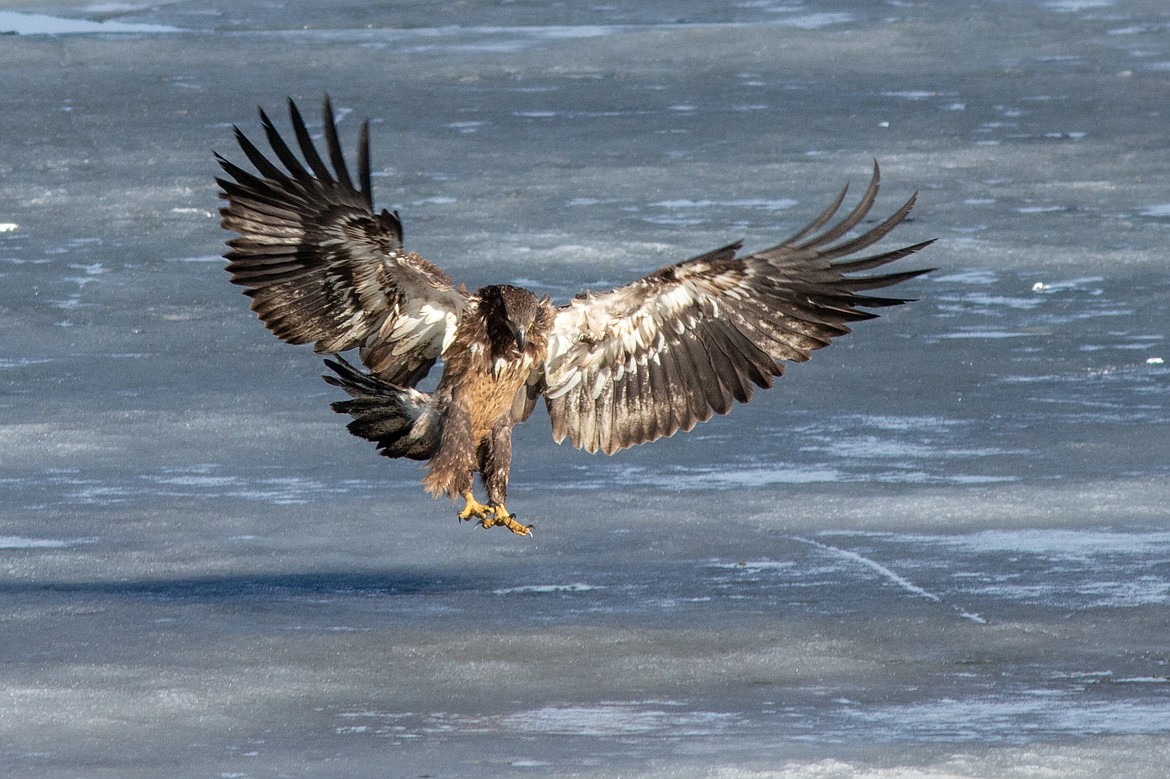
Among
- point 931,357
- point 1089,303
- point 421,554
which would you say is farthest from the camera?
point 1089,303

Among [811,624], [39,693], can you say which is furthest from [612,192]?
[39,693]

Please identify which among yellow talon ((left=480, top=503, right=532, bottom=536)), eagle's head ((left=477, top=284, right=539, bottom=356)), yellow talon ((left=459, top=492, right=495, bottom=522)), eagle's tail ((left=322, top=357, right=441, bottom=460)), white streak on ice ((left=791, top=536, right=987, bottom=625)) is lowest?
white streak on ice ((left=791, top=536, right=987, bottom=625))

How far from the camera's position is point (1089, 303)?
428 inches

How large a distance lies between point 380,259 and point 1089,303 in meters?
5.43

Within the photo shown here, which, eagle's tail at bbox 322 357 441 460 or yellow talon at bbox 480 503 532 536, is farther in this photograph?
yellow talon at bbox 480 503 532 536

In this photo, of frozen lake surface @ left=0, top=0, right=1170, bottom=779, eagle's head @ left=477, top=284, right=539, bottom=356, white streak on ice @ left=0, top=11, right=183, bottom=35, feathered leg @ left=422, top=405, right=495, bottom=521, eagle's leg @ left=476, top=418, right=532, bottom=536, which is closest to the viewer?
frozen lake surface @ left=0, top=0, right=1170, bottom=779

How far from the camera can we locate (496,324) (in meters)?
6.59

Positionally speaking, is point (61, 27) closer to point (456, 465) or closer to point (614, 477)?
point (614, 477)

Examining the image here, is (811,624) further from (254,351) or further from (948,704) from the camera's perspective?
(254,351)

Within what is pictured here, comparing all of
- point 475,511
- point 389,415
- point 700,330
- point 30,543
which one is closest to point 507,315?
point 389,415

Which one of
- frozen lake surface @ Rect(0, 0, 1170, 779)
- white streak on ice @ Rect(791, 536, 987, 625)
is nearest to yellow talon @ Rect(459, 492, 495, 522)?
frozen lake surface @ Rect(0, 0, 1170, 779)

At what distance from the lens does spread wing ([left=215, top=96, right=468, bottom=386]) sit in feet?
20.5

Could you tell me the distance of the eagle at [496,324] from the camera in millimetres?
6391

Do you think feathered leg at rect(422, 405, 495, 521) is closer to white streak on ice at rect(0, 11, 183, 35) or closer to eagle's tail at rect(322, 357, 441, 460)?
eagle's tail at rect(322, 357, 441, 460)
